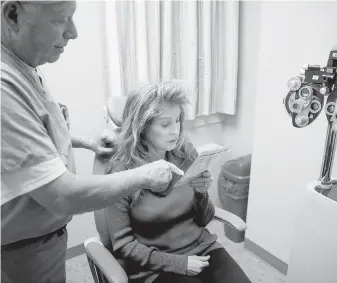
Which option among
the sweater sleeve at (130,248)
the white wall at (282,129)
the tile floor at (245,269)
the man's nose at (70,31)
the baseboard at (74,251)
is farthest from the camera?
the baseboard at (74,251)

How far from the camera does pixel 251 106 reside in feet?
8.14

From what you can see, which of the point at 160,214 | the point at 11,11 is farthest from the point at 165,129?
the point at 11,11

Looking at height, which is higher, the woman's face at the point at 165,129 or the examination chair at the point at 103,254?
the woman's face at the point at 165,129

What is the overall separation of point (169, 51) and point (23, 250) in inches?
60.7

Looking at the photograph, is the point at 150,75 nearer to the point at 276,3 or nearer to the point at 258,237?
the point at 276,3

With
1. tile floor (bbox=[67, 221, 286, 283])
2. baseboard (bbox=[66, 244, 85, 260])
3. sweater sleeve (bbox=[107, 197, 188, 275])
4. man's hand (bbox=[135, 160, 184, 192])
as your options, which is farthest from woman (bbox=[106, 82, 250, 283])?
baseboard (bbox=[66, 244, 85, 260])

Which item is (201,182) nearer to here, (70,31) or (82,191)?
(82,191)

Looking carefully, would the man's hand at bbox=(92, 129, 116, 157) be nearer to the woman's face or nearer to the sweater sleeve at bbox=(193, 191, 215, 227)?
the woman's face

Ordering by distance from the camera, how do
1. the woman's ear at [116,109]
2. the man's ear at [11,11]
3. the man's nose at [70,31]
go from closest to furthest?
1. the man's ear at [11,11]
2. the man's nose at [70,31]
3. the woman's ear at [116,109]

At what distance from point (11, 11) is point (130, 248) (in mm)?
888

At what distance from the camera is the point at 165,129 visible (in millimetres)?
1320

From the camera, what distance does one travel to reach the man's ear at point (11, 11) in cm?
69

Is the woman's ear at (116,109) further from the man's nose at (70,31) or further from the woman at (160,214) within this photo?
the man's nose at (70,31)

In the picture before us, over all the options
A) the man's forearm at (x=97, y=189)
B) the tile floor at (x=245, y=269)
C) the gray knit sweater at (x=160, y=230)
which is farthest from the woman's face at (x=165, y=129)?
the tile floor at (x=245, y=269)
